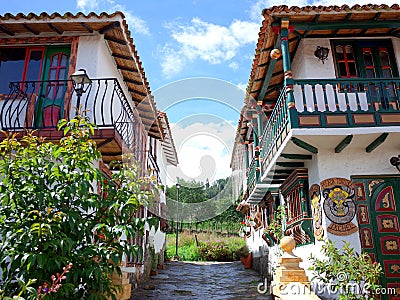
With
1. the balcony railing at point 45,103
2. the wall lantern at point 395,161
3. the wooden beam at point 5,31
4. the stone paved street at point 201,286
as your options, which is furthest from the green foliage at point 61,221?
the wall lantern at point 395,161

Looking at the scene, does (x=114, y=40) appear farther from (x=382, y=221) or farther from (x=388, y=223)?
(x=388, y=223)

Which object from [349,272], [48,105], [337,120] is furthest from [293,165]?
[48,105]

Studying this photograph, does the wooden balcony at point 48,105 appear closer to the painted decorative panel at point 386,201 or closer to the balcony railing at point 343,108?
the balcony railing at point 343,108

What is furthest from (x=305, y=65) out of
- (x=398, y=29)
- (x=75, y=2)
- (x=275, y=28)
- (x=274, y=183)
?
(x=75, y=2)

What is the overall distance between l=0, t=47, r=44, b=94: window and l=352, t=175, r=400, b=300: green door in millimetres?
6921

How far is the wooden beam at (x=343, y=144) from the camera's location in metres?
6.26

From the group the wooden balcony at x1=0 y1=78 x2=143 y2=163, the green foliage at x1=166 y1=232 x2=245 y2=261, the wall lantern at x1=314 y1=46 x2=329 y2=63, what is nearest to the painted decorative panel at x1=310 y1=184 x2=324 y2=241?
the wall lantern at x1=314 y1=46 x2=329 y2=63

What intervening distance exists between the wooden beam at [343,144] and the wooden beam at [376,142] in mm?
547

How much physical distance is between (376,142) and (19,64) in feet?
24.4

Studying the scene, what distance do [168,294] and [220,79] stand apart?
5.41 m

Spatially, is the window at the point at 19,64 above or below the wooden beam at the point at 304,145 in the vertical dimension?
above

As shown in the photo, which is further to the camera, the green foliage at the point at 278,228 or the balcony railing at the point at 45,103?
the green foliage at the point at 278,228

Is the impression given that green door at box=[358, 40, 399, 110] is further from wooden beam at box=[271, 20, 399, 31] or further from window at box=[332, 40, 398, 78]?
wooden beam at box=[271, 20, 399, 31]

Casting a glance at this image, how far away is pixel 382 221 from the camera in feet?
21.7
